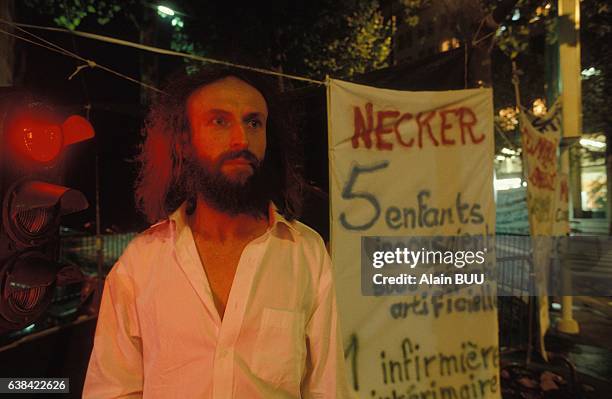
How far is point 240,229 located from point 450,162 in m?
1.85

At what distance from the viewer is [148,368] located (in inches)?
72.6

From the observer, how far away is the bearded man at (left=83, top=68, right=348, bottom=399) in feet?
5.90

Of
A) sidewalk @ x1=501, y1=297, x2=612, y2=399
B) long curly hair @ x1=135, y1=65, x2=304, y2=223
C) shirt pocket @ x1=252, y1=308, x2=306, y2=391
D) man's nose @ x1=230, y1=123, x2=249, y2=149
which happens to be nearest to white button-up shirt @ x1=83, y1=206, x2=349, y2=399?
shirt pocket @ x1=252, y1=308, x2=306, y2=391

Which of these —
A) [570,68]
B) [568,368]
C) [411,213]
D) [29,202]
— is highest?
[570,68]

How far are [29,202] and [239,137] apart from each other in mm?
1024

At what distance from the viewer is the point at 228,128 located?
1987 millimetres

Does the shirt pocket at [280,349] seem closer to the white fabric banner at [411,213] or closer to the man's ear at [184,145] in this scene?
the man's ear at [184,145]

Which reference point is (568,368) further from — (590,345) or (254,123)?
(254,123)

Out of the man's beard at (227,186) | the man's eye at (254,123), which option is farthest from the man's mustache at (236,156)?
the man's eye at (254,123)

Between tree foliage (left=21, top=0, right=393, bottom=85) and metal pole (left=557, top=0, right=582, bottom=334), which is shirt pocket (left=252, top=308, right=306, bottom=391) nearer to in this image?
metal pole (left=557, top=0, right=582, bottom=334)

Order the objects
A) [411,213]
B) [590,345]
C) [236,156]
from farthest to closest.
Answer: [590,345], [411,213], [236,156]

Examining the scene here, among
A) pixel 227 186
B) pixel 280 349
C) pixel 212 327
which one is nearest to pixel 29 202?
pixel 227 186

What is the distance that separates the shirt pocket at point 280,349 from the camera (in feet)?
6.02

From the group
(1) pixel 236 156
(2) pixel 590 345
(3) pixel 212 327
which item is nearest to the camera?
(3) pixel 212 327
